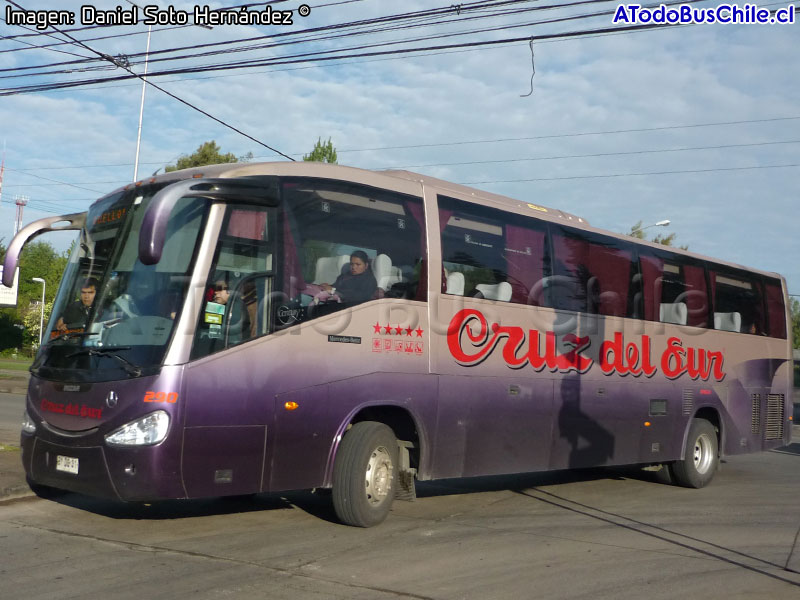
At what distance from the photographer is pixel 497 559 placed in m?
7.44

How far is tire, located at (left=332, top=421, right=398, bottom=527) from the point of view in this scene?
8.41 meters

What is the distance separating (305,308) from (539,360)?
3722 mm

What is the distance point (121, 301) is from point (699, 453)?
9584 millimetres

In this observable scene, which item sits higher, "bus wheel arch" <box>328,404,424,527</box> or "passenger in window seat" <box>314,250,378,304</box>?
"passenger in window seat" <box>314,250,378,304</box>

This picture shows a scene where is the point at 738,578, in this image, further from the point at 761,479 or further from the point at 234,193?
the point at 761,479

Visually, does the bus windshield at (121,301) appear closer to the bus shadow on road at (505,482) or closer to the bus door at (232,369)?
the bus door at (232,369)

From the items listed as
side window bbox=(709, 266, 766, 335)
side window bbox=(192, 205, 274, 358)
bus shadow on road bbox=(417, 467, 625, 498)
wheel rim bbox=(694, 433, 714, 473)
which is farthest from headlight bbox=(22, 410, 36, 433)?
side window bbox=(709, 266, 766, 335)

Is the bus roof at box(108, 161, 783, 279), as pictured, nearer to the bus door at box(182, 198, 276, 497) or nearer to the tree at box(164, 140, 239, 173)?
the bus door at box(182, 198, 276, 497)

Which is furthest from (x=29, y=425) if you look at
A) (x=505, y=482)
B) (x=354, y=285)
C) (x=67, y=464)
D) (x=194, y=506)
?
(x=505, y=482)

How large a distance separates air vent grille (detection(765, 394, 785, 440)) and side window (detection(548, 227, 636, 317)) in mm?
4398

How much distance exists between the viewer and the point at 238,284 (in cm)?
778

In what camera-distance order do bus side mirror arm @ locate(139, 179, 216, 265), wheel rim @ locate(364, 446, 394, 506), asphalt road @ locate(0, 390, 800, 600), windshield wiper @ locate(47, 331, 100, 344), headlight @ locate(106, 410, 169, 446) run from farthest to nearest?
1. wheel rim @ locate(364, 446, 394, 506)
2. windshield wiper @ locate(47, 331, 100, 344)
3. headlight @ locate(106, 410, 169, 446)
4. bus side mirror arm @ locate(139, 179, 216, 265)
5. asphalt road @ locate(0, 390, 800, 600)

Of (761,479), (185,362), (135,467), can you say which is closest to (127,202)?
(185,362)

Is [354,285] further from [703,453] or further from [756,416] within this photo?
[756,416]
